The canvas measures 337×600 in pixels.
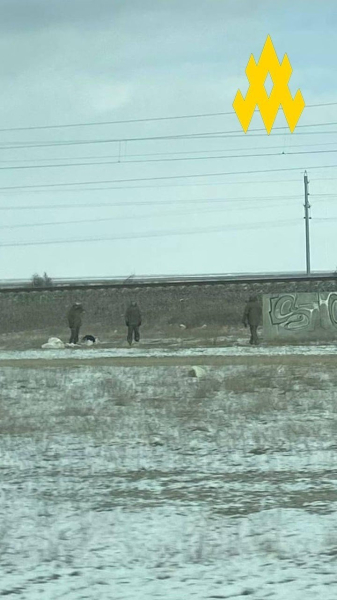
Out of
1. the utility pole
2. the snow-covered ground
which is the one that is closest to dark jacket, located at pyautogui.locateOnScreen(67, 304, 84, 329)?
the snow-covered ground

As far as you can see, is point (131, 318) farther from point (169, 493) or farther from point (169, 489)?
point (169, 493)

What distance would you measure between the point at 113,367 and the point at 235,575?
15.3 m

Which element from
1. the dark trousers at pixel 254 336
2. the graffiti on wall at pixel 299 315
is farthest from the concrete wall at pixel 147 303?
the dark trousers at pixel 254 336

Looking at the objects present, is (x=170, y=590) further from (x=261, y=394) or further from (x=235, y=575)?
(x=261, y=394)

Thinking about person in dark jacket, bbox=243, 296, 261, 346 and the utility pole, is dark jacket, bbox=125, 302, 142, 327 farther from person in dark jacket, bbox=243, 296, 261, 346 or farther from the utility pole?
the utility pole

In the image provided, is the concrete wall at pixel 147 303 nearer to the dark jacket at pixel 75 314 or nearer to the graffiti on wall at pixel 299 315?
the graffiti on wall at pixel 299 315

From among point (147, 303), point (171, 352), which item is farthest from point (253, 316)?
point (147, 303)

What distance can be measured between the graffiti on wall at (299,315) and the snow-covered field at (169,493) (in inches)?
691

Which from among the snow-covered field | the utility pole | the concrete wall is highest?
the utility pole

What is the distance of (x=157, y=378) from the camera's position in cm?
1889

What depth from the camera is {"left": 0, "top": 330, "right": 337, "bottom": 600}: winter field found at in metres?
6.39

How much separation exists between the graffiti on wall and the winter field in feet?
53.1

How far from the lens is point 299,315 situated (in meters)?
34.8

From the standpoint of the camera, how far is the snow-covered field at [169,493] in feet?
20.9
